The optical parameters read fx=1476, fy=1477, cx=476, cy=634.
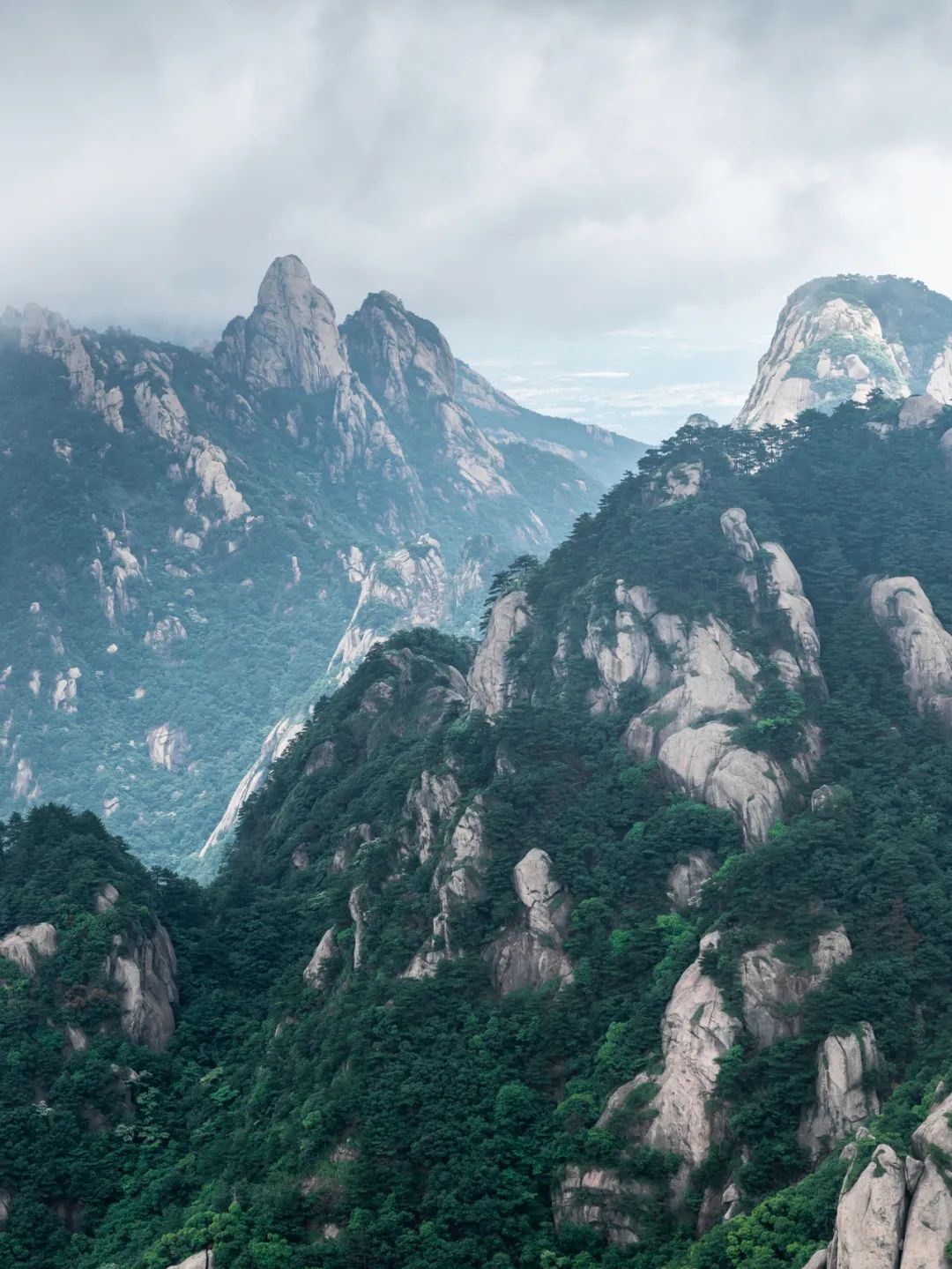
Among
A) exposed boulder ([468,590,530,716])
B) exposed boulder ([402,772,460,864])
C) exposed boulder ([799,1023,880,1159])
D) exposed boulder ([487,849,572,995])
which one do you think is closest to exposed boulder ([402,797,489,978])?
exposed boulder ([487,849,572,995])

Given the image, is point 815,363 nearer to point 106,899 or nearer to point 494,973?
point 494,973

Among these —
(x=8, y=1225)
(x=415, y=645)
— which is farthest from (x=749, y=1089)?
(x=415, y=645)

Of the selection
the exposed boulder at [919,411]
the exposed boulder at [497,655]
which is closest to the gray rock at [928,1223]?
the exposed boulder at [497,655]

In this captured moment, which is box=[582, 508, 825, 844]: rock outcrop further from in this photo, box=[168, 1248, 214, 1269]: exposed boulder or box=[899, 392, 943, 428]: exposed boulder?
box=[168, 1248, 214, 1269]: exposed boulder

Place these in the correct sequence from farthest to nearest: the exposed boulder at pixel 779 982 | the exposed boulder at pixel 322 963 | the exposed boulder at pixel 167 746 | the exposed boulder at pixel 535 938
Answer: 1. the exposed boulder at pixel 167 746
2. the exposed boulder at pixel 322 963
3. the exposed boulder at pixel 535 938
4. the exposed boulder at pixel 779 982

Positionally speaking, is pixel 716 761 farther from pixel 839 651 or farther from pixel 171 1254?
pixel 171 1254

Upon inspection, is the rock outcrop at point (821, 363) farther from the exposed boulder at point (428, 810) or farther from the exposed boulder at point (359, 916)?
the exposed boulder at point (359, 916)
